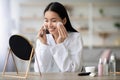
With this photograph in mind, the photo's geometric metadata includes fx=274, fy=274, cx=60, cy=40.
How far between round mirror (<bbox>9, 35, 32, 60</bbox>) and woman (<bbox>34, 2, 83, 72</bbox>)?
376mm

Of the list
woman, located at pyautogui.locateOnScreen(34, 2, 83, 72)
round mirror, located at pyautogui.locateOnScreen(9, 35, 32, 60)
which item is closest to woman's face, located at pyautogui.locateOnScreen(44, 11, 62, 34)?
woman, located at pyautogui.locateOnScreen(34, 2, 83, 72)

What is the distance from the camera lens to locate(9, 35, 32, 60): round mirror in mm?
1634

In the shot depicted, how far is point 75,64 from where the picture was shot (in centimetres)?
208

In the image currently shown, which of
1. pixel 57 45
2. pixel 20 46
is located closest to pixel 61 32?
pixel 57 45

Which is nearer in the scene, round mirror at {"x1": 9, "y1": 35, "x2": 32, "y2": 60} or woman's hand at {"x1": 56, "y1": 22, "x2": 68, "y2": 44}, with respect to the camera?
round mirror at {"x1": 9, "y1": 35, "x2": 32, "y2": 60}

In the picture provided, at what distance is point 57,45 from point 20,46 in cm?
46

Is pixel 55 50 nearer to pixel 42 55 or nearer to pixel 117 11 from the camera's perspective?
pixel 42 55

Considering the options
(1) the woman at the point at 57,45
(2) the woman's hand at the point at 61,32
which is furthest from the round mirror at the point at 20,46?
(2) the woman's hand at the point at 61,32

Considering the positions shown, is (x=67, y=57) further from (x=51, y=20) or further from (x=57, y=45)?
(x=51, y=20)

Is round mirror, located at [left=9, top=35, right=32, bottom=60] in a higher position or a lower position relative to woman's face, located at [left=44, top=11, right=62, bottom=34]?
lower

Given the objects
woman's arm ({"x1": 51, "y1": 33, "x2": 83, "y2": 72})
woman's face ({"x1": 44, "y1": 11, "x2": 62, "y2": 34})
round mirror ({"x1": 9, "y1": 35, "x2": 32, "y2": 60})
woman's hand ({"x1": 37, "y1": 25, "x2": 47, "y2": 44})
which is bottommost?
woman's arm ({"x1": 51, "y1": 33, "x2": 83, "y2": 72})

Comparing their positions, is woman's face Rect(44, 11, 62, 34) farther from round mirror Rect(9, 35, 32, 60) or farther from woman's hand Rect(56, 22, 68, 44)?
round mirror Rect(9, 35, 32, 60)

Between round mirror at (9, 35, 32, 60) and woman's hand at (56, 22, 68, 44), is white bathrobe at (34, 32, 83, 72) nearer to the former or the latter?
woman's hand at (56, 22, 68, 44)

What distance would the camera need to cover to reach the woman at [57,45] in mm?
2076
